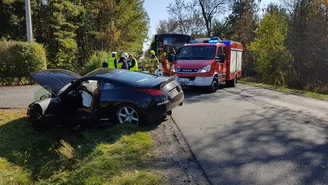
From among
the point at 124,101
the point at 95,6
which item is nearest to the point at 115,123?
the point at 124,101

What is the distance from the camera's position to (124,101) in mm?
6367

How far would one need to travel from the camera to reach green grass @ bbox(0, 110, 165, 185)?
4.24 meters

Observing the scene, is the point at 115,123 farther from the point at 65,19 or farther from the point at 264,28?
the point at 65,19

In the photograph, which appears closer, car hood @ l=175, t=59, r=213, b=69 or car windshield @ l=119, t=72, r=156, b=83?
car windshield @ l=119, t=72, r=156, b=83

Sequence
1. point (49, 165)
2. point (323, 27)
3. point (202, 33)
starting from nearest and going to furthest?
1. point (49, 165)
2. point (323, 27)
3. point (202, 33)

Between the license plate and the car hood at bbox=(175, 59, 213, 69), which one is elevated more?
the car hood at bbox=(175, 59, 213, 69)

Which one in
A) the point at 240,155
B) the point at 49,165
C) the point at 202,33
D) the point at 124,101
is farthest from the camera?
the point at 202,33

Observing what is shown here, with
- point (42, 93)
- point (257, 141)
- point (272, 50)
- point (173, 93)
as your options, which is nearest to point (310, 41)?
point (272, 50)

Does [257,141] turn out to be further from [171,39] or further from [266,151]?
[171,39]

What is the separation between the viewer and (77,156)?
507cm

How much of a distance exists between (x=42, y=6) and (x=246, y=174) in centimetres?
2399

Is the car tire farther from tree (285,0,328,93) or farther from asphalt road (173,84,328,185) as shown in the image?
tree (285,0,328,93)

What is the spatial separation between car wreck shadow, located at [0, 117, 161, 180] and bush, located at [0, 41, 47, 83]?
30.3 feet

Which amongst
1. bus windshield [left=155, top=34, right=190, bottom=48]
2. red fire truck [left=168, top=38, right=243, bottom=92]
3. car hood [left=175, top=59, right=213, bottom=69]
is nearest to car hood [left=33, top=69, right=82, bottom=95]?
red fire truck [left=168, top=38, right=243, bottom=92]
